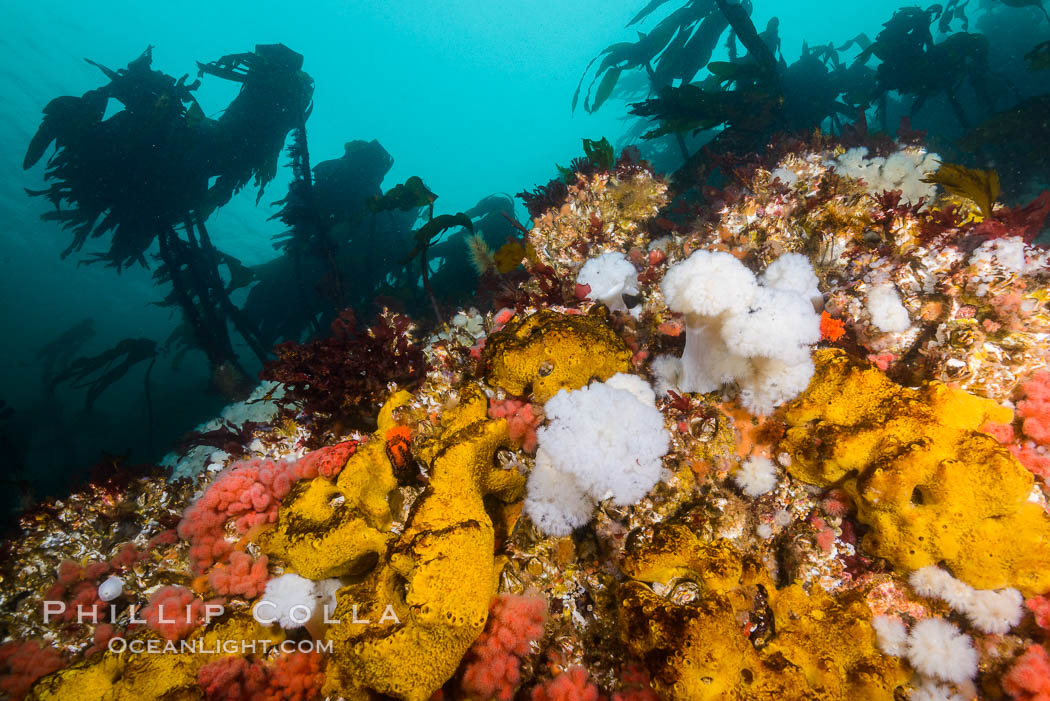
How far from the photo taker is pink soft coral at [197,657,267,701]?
2533 mm

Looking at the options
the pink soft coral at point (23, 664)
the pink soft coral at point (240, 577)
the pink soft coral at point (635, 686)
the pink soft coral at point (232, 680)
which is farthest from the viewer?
the pink soft coral at point (240, 577)

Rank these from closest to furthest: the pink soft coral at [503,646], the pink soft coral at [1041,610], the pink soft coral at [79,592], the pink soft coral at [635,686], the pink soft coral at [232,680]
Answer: the pink soft coral at [1041,610]
the pink soft coral at [635,686]
the pink soft coral at [503,646]
the pink soft coral at [232,680]
the pink soft coral at [79,592]

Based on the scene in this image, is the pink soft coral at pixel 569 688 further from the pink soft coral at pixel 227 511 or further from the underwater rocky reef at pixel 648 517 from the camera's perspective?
the pink soft coral at pixel 227 511

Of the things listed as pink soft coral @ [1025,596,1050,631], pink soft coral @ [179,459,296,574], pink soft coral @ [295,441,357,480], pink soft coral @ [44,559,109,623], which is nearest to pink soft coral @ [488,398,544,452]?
pink soft coral @ [295,441,357,480]

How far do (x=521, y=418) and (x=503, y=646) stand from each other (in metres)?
1.35

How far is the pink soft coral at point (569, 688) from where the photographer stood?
7.25 feet

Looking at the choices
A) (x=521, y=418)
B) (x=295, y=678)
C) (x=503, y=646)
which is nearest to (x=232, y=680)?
(x=295, y=678)

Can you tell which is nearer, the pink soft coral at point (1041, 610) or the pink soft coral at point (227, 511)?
the pink soft coral at point (1041, 610)

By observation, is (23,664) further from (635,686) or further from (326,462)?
(635,686)

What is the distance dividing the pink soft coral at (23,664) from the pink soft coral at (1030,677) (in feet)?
18.8

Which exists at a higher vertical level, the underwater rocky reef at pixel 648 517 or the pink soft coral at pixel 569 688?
the underwater rocky reef at pixel 648 517

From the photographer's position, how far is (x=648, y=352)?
3.38m

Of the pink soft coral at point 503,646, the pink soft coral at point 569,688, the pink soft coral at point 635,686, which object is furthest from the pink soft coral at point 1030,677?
the pink soft coral at point 503,646

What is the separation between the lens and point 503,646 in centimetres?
236
